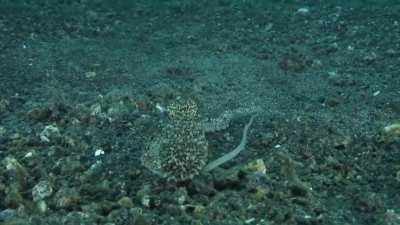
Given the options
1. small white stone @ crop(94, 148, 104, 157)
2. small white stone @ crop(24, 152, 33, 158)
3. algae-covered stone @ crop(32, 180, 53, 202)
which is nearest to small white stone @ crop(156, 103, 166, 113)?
small white stone @ crop(94, 148, 104, 157)

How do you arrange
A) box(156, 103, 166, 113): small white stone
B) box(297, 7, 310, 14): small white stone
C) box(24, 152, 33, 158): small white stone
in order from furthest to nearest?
box(297, 7, 310, 14): small white stone < box(156, 103, 166, 113): small white stone < box(24, 152, 33, 158): small white stone

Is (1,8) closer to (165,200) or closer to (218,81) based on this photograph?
(218,81)

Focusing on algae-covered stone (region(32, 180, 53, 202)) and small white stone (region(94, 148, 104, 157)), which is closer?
algae-covered stone (region(32, 180, 53, 202))

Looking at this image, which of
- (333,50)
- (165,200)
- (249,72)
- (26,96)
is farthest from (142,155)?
(333,50)

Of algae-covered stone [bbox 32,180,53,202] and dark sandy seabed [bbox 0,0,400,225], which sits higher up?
algae-covered stone [bbox 32,180,53,202]

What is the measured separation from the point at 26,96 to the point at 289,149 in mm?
3555

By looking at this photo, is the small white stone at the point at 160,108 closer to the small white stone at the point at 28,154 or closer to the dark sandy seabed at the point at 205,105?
the dark sandy seabed at the point at 205,105

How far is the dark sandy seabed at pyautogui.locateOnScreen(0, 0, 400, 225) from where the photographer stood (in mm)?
4395

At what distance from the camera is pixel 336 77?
7.87m

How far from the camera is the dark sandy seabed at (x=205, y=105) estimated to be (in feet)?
14.4

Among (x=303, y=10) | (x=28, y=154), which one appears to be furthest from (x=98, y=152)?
(x=303, y=10)

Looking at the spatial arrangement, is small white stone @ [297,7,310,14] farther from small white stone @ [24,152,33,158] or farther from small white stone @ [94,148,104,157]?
small white stone @ [24,152,33,158]

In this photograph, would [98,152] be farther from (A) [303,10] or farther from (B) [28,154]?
(A) [303,10]

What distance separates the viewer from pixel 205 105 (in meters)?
6.93
